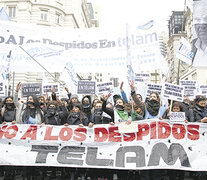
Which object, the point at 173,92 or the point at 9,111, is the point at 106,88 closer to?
the point at 173,92

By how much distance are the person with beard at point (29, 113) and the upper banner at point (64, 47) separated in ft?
5.63

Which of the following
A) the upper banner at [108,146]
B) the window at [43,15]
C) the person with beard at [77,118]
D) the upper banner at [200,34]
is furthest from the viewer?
the window at [43,15]

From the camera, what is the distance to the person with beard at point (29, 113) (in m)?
5.81

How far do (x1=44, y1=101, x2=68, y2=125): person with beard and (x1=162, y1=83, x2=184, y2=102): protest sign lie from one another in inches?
84.5

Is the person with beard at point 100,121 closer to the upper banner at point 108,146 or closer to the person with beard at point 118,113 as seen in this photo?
the person with beard at point 118,113

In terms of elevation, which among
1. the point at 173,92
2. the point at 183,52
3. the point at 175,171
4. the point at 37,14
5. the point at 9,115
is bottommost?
the point at 175,171

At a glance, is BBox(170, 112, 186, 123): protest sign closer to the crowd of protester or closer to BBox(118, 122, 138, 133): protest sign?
the crowd of protester

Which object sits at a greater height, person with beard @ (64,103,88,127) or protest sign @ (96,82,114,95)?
protest sign @ (96,82,114,95)

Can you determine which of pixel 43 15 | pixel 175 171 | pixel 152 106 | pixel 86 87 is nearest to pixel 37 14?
pixel 43 15

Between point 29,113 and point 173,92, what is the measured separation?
2.99 m

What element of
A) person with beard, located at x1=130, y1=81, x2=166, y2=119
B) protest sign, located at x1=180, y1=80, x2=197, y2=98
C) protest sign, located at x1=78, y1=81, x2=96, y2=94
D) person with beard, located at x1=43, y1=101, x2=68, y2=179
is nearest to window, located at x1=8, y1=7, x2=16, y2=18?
protest sign, located at x1=78, y1=81, x2=96, y2=94

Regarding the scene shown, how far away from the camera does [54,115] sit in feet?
19.4

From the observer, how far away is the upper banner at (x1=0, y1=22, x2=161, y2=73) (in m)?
7.30

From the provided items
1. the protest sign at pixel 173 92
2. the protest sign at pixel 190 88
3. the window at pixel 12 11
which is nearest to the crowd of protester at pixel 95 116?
the protest sign at pixel 173 92
